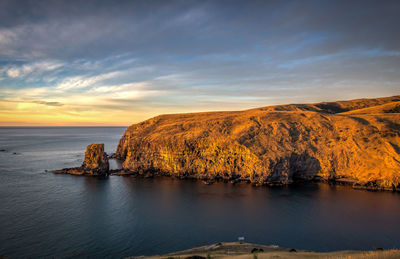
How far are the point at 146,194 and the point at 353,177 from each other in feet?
172

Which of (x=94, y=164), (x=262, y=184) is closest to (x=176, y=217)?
(x=262, y=184)

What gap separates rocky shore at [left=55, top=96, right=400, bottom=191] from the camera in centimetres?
5734

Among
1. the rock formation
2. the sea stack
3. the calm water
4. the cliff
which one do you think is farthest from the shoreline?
the rock formation

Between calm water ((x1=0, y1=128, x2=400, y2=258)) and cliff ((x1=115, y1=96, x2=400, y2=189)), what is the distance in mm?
6086

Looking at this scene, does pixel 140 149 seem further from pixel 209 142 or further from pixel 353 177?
pixel 353 177

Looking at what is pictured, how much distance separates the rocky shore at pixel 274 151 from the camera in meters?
57.3

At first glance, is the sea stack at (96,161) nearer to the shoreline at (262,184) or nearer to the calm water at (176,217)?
the shoreline at (262,184)

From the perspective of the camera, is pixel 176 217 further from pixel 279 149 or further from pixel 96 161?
pixel 96 161

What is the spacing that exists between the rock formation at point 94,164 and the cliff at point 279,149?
7592mm

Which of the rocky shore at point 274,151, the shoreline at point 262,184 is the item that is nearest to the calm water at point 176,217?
the shoreline at point 262,184

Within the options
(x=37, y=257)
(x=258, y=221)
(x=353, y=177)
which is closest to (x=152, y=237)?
(x=37, y=257)

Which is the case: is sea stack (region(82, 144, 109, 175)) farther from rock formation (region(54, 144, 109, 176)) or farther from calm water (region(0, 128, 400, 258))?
calm water (region(0, 128, 400, 258))

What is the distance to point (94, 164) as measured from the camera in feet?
237

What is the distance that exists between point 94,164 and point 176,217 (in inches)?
1754
